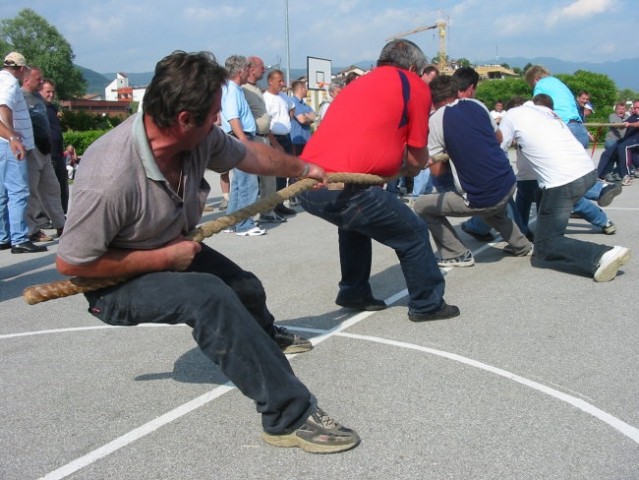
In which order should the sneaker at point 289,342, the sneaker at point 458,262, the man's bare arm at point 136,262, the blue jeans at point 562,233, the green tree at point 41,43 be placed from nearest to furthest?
the man's bare arm at point 136,262 < the sneaker at point 289,342 < the blue jeans at point 562,233 < the sneaker at point 458,262 < the green tree at point 41,43

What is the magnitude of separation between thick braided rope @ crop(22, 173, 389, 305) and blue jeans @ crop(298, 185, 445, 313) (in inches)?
5.5

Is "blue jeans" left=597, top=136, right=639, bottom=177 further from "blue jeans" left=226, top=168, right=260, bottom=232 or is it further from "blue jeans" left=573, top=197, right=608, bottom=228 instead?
"blue jeans" left=226, top=168, right=260, bottom=232

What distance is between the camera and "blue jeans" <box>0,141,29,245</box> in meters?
7.98

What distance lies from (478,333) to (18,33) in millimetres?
119399

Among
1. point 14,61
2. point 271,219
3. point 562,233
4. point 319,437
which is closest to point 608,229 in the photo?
point 562,233

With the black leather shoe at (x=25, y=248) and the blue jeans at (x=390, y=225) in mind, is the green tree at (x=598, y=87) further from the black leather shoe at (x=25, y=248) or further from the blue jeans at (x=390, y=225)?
the blue jeans at (x=390, y=225)

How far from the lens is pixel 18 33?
356 feet

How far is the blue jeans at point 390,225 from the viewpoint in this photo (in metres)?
4.52

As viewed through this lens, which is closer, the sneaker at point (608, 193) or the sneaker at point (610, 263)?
the sneaker at point (610, 263)

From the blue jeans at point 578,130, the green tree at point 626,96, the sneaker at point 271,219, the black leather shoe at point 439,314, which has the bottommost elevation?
the sneaker at point 271,219

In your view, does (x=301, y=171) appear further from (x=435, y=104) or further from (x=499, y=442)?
(x=435, y=104)

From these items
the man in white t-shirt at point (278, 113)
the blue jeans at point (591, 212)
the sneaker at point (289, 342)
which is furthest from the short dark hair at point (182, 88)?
the man in white t-shirt at point (278, 113)

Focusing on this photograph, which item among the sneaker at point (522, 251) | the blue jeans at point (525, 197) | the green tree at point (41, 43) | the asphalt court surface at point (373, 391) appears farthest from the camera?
the green tree at point (41, 43)

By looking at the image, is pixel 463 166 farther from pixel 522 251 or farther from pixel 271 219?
pixel 271 219
